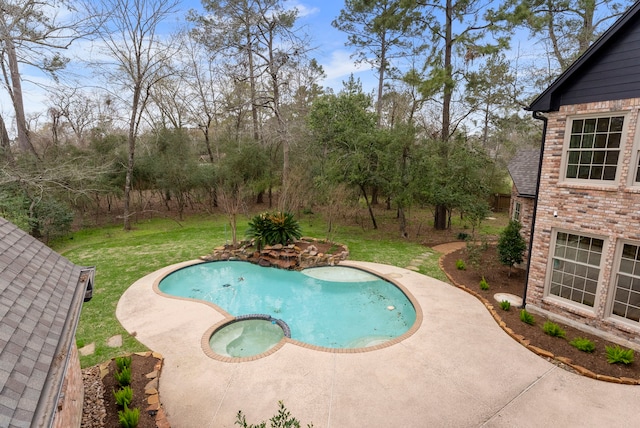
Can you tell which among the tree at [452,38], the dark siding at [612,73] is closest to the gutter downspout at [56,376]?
the dark siding at [612,73]

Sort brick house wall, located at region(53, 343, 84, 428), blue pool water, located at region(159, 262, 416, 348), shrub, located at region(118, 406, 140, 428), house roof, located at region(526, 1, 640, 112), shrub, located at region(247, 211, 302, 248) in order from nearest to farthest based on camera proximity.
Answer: brick house wall, located at region(53, 343, 84, 428) < shrub, located at region(118, 406, 140, 428) < house roof, located at region(526, 1, 640, 112) < blue pool water, located at region(159, 262, 416, 348) < shrub, located at region(247, 211, 302, 248)

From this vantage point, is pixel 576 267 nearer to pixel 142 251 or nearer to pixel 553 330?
pixel 553 330

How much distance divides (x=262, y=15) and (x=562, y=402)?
18.6m

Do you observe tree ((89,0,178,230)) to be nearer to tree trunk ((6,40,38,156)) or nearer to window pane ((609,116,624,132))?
tree trunk ((6,40,38,156))

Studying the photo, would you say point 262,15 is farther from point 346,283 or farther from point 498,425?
point 498,425

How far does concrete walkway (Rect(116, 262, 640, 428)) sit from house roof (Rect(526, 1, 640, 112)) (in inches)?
206

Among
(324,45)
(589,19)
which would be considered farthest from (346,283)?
(589,19)

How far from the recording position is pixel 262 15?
1633 centimetres

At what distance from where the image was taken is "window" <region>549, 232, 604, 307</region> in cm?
669

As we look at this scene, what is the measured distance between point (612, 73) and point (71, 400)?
10.3 m

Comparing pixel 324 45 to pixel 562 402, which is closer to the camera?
pixel 562 402

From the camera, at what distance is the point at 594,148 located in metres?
6.49

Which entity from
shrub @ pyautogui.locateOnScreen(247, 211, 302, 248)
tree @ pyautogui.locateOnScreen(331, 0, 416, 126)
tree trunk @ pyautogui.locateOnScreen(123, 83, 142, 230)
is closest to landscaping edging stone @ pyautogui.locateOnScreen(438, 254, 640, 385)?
shrub @ pyautogui.locateOnScreen(247, 211, 302, 248)

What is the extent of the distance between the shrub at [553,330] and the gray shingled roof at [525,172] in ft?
16.7
